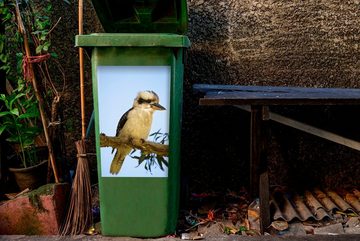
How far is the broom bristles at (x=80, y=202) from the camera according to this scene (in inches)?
111

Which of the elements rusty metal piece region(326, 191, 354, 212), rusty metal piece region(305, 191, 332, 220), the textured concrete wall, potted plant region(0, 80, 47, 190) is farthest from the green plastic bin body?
rusty metal piece region(326, 191, 354, 212)

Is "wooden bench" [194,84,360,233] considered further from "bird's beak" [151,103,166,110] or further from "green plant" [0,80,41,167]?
"green plant" [0,80,41,167]

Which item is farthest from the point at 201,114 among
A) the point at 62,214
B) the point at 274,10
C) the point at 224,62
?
the point at 62,214

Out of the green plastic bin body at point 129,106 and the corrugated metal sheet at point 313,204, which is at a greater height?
the green plastic bin body at point 129,106

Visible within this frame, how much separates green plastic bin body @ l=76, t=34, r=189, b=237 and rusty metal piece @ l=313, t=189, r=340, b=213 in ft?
4.12

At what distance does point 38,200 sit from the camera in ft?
9.07

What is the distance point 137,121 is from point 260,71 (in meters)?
1.41

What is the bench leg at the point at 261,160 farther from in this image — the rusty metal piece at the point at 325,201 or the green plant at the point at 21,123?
the green plant at the point at 21,123

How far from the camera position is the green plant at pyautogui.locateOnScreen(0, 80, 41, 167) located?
9.11ft

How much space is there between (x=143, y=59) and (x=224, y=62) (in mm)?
1169

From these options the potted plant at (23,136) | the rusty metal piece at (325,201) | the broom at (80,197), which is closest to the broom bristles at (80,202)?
the broom at (80,197)

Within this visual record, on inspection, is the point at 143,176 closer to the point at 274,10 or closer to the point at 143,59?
the point at 143,59

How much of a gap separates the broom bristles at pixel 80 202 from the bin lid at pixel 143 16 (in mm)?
920

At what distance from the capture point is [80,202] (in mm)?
2836
